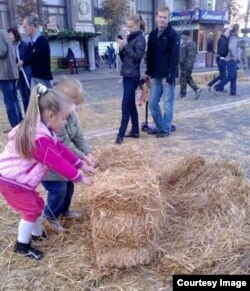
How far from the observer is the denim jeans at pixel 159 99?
6016 millimetres

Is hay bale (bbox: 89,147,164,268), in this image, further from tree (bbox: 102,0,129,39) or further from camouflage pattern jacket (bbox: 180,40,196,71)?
tree (bbox: 102,0,129,39)

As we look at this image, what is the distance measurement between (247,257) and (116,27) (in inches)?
1045

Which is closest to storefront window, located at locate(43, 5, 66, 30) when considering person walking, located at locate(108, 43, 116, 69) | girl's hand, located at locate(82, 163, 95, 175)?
person walking, located at locate(108, 43, 116, 69)

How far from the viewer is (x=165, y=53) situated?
5828 millimetres

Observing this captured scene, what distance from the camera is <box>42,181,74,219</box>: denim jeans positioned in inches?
117

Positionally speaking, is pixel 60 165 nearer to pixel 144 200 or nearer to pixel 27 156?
pixel 27 156

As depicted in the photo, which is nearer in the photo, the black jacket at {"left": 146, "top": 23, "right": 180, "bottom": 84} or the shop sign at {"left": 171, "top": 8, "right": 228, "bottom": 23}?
the black jacket at {"left": 146, "top": 23, "right": 180, "bottom": 84}

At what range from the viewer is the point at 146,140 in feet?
19.5

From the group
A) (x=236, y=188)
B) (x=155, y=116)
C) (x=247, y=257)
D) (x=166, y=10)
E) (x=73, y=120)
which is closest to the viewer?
(x=247, y=257)

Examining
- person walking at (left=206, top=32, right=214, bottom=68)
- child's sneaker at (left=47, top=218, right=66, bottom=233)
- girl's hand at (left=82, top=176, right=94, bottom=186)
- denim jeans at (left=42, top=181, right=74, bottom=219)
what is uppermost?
girl's hand at (left=82, top=176, right=94, bottom=186)

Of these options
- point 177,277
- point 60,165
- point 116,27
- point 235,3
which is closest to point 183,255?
point 177,277

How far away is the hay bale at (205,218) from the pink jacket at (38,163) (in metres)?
0.92

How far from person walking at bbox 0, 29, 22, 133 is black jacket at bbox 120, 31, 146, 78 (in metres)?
1.83

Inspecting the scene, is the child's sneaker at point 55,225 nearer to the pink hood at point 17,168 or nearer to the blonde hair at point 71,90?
the pink hood at point 17,168
